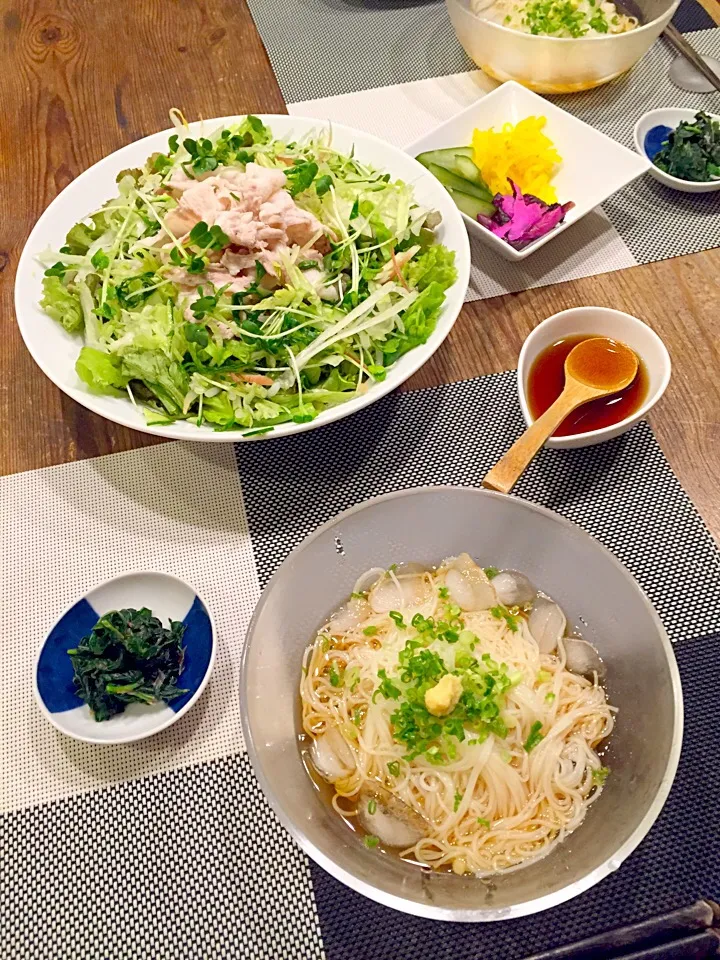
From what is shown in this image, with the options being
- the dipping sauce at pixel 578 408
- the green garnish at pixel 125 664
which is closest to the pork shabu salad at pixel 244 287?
the dipping sauce at pixel 578 408

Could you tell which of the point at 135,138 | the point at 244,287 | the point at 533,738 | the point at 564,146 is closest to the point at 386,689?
the point at 533,738

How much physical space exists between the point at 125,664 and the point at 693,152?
2.09 meters

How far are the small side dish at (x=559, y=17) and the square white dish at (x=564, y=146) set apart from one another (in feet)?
0.94

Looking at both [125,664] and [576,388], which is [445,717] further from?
[576,388]

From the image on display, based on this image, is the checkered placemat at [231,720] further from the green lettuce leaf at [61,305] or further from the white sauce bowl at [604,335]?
the green lettuce leaf at [61,305]

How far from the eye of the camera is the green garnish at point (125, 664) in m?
1.28

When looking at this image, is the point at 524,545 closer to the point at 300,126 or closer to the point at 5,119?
the point at 300,126

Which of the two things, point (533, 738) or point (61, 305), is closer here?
point (533, 738)

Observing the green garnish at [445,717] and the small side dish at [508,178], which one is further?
the small side dish at [508,178]

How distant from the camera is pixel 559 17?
7.65ft

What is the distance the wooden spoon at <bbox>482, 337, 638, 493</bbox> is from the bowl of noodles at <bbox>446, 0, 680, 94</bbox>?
1.10 meters

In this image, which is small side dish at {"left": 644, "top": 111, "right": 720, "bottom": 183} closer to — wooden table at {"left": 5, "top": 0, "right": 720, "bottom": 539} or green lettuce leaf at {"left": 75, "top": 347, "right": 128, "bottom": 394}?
wooden table at {"left": 5, "top": 0, "right": 720, "bottom": 539}

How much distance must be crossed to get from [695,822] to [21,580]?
4.68 ft

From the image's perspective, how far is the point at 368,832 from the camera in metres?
1.16
